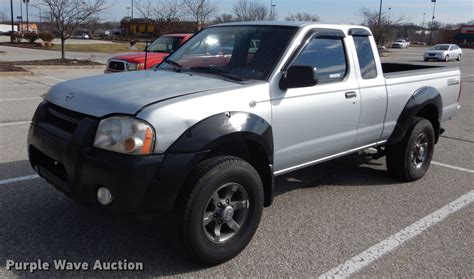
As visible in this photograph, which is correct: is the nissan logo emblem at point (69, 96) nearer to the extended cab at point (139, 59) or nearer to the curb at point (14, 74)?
the extended cab at point (139, 59)

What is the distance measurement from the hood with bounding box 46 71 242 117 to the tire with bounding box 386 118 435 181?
103 inches

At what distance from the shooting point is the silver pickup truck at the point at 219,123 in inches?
116

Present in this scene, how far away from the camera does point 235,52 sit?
4242 mm

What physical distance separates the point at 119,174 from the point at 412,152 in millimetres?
3761

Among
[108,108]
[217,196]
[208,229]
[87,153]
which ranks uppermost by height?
[108,108]

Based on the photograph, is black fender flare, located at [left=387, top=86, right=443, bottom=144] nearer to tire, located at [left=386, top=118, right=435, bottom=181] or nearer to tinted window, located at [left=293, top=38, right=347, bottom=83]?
tire, located at [left=386, top=118, right=435, bottom=181]

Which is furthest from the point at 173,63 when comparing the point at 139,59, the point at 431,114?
the point at 139,59

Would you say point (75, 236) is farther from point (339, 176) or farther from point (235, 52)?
point (339, 176)

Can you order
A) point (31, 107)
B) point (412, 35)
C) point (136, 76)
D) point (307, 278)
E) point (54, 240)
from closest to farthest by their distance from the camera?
1. point (307, 278)
2. point (54, 240)
3. point (136, 76)
4. point (31, 107)
5. point (412, 35)

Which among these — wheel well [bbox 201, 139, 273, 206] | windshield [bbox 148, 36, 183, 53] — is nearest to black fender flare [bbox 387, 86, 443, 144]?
wheel well [bbox 201, 139, 273, 206]

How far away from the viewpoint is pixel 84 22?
2253 centimetres

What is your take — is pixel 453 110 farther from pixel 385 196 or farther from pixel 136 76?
pixel 136 76

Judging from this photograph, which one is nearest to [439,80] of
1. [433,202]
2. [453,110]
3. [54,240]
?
[453,110]

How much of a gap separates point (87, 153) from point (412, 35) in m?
113
